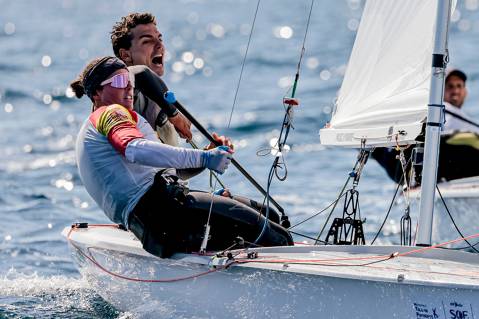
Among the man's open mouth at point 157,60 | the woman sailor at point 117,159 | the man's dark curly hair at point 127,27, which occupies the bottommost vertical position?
the woman sailor at point 117,159

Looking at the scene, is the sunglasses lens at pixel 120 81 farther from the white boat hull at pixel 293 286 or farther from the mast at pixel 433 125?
the mast at pixel 433 125

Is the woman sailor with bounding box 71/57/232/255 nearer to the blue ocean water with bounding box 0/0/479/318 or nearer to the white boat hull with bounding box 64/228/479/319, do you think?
the white boat hull with bounding box 64/228/479/319

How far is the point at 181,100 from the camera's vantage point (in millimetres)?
13570

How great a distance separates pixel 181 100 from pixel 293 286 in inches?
384


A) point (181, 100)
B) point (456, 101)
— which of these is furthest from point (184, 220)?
point (181, 100)

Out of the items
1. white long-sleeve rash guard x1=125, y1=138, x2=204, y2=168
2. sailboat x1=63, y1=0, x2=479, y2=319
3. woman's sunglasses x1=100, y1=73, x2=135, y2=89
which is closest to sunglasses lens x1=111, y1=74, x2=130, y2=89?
woman's sunglasses x1=100, y1=73, x2=135, y2=89

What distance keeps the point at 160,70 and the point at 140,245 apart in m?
0.92

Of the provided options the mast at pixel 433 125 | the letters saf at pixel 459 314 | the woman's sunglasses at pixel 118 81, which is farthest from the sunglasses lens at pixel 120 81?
the letters saf at pixel 459 314

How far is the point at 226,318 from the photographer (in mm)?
4129

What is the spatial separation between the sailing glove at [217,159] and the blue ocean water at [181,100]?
1018mm

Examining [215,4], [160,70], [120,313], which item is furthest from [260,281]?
[215,4]

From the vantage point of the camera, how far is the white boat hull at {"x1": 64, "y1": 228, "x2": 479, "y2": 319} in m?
3.70

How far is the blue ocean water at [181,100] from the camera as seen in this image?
6.69 metres

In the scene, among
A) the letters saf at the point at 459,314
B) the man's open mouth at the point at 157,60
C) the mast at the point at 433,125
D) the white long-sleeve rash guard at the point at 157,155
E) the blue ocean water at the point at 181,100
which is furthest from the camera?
the blue ocean water at the point at 181,100
